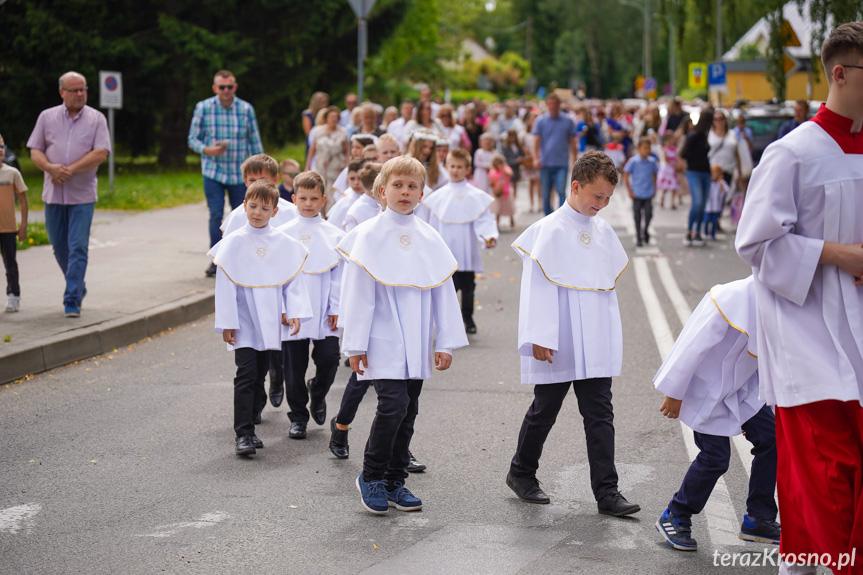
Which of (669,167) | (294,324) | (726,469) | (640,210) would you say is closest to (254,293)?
(294,324)

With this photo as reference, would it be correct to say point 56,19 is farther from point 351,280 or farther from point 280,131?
point 351,280

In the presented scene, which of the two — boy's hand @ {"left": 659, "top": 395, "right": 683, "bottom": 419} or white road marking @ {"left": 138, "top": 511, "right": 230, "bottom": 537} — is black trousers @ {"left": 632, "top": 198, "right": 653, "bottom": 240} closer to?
boy's hand @ {"left": 659, "top": 395, "right": 683, "bottom": 419}

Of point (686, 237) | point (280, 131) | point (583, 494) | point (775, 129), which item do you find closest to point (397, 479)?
point (583, 494)

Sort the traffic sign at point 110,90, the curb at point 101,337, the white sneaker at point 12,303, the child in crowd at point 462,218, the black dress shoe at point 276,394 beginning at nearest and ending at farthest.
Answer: the black dress shoe at point 276,394 < the curb at point 101,337 < the child in crowd at point 462,218 < the white sneaker at point 12,303 < the traffic sign at point 110,90

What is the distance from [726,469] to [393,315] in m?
1.70

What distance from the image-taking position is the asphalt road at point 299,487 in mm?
4562

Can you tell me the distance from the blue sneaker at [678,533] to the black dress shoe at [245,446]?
8.00 ft

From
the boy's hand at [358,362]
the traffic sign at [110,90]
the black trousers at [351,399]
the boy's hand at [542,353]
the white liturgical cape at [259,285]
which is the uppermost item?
the traffic sign at [110,90]

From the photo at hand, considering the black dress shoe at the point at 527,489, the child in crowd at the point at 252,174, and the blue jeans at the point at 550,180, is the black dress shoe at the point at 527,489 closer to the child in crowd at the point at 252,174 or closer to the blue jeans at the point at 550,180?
the child in crowd at the point at 252,174

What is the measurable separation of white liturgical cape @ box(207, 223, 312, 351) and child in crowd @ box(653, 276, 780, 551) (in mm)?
2506

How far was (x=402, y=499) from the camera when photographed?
521 cm

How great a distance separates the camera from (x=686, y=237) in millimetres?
16188

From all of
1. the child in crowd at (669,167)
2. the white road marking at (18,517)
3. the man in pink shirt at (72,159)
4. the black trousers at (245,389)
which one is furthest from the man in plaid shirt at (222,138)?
the child in crowd at (669,167)

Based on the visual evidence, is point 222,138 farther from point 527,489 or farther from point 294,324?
point 527,489
